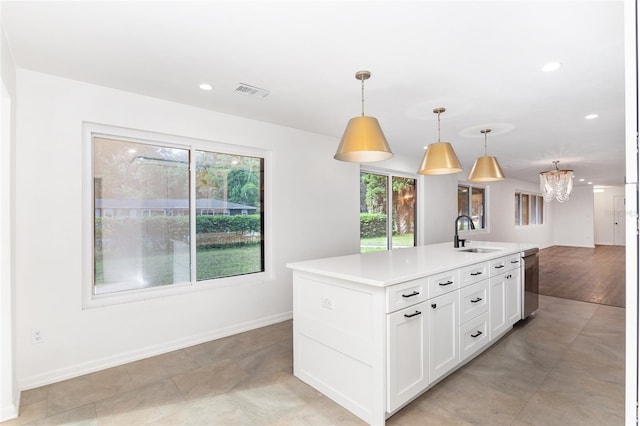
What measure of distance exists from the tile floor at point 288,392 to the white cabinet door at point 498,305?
172 mm

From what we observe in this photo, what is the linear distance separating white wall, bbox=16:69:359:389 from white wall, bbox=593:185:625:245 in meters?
14.8

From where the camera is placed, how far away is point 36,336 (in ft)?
8.00

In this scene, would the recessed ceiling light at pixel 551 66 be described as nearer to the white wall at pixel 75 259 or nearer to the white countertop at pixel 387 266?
the white countertop at pixel 387 266

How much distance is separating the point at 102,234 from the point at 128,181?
20.6 inches

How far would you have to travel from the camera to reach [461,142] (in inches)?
194

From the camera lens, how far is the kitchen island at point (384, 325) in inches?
76.6

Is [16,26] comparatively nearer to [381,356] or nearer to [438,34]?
[438,34]

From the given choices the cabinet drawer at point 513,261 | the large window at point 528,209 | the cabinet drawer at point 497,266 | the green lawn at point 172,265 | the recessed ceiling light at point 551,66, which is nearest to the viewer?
the recessed ceiling light at point 551,66

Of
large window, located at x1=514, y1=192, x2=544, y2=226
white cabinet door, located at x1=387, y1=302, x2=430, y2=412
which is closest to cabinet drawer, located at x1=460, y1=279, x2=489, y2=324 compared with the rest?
white cabinet door, located at x1=387, y1=302, x2=430, y2=412

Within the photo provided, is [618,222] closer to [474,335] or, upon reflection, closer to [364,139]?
[474,335]

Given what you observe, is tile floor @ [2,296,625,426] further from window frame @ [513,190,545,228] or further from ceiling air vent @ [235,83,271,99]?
window frame @ [513,190,545,228]

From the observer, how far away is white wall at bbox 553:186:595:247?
11734 millimetres

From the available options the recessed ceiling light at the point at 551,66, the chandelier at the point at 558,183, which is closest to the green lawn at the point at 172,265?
the recessed ceiling light at the point at 551,66

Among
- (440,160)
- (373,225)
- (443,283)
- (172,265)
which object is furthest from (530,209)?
(172,265)
